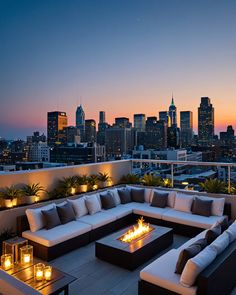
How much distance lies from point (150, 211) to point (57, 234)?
7.17ft

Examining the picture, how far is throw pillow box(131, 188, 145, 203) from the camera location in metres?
6.46

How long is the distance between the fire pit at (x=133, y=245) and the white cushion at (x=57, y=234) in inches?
19.9

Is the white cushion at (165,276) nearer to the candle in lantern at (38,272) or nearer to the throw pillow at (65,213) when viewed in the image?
the candle in lantern at (38,272)

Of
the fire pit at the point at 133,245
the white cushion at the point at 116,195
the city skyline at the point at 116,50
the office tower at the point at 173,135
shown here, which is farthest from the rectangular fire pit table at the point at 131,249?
the office tower at the point at 173,135

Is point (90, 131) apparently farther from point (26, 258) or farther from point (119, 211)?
point (26, 258)

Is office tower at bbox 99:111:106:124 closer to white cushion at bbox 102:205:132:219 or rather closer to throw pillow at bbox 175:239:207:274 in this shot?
white cushion at bbox 102:205:132:219

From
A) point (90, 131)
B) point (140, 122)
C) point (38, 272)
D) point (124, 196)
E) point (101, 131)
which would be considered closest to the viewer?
point (38, 272)

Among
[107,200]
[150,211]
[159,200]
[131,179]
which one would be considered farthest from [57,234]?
[131,179]

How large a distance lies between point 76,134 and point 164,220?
25491 mm

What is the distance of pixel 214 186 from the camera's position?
5973 millimetres

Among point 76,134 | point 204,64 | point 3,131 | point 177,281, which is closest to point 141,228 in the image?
point 177,281

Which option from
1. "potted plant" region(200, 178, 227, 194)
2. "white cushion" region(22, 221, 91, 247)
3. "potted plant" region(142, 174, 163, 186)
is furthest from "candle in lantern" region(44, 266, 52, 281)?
"potted plant" region(142, 174, 163, 186)

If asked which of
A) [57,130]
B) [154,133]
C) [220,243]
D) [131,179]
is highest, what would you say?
[57,130]

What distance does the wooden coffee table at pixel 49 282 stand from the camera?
110 inches
